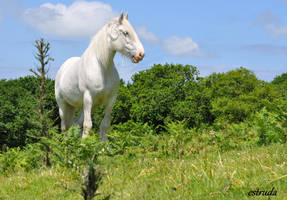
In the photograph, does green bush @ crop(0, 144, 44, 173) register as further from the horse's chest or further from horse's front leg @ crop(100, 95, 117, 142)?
the horse's chest

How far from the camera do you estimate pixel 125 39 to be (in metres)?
7.59

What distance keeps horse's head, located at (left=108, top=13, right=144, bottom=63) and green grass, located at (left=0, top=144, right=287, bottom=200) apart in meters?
2.34

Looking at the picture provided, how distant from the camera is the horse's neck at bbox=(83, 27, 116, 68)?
7.94 m

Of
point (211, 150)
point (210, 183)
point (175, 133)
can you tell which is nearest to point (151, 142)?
point (175, 133)

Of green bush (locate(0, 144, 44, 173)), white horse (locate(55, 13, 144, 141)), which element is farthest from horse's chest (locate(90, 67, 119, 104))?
green bush (locate(0, 144, 44, 173))

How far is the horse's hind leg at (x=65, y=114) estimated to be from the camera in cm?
993

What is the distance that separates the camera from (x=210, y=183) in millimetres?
3830

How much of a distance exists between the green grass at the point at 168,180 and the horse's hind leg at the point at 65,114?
148 inches

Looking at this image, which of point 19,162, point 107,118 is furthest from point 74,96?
point 19,162

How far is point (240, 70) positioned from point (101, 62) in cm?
1680

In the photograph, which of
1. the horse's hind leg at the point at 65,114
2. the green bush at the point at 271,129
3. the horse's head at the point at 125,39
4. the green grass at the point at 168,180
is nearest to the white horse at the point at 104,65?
the horse's head at the point at 125,39

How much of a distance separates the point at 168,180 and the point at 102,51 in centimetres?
449

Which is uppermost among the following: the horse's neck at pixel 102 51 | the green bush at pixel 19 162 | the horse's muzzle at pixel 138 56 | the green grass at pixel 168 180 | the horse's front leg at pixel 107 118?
the horse's neck at pixel 102 51

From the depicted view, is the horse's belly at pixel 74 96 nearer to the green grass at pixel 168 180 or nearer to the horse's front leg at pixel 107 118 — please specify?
the horse's front leg at pixel 107 118
